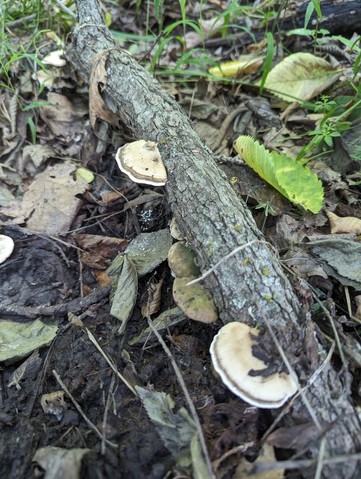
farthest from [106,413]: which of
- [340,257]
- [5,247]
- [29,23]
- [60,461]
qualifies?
[29,23]

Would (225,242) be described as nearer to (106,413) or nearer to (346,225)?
(346,225)

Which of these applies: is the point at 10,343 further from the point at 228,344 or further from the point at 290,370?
the point at 290,370

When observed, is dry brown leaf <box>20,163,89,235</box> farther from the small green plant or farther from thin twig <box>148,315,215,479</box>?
the small green plant

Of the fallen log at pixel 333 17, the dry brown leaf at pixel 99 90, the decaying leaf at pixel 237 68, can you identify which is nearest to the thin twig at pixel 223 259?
the dry brown leaf at pixel 99 90

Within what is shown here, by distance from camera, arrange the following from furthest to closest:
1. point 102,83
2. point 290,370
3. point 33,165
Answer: point 33,165 → point 102,83 → point 290,370

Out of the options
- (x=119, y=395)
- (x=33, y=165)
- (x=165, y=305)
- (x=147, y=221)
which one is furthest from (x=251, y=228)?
(x=33, y=165)
